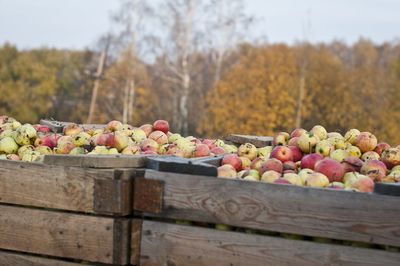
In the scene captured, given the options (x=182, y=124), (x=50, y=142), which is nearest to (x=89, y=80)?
(x=182, y=124)

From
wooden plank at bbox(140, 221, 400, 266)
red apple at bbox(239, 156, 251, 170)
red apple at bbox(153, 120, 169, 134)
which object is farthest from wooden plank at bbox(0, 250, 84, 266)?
red apple at bbox(153, 120, 169, 134)

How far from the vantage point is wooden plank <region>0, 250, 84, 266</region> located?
353 centimetres

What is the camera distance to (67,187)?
137 inches

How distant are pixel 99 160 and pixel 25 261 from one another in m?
0.72

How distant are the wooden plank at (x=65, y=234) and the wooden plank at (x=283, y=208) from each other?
26cm

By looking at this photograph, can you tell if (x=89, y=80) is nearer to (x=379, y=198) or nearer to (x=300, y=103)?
(x=300, y=103)

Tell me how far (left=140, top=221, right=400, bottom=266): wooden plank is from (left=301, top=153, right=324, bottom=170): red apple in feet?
2.47

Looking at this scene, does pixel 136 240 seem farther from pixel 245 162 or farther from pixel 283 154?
pixel 283 154

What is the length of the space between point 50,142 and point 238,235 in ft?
6.26

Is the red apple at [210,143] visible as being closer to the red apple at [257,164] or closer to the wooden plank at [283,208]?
the red apple at [257,164]

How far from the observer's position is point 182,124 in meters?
34.9

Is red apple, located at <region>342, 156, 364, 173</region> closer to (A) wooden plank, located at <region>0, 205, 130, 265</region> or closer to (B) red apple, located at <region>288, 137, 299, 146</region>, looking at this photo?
(B) red apple, located at <region>288, 137, 299, 146</region>

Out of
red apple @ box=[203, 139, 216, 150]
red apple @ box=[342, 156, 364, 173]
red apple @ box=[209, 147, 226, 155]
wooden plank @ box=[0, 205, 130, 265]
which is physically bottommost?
wooden plank @ box=[0, 205, 130, 265]

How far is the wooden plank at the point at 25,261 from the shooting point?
3.53 meters
